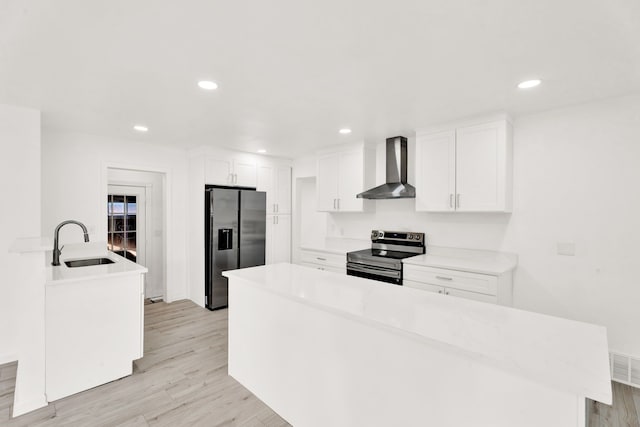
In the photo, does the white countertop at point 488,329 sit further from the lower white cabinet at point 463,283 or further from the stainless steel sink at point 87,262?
the stainless steel sink at point 87,262

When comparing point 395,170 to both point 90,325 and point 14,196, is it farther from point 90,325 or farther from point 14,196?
point 14,196

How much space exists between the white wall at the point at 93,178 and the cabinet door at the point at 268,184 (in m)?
1.17

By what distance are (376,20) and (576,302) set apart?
2889 mm

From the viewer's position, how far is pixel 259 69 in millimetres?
2039

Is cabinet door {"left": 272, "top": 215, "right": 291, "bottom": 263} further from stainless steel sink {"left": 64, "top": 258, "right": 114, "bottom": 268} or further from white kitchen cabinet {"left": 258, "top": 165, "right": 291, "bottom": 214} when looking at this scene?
stainless steel sink {"left": 64, "top": 258, "right": 114, "bottom": 268}

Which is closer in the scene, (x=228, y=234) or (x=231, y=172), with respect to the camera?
(x=228, y=234)

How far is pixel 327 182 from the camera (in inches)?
176

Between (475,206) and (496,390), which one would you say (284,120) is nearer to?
(475,206)

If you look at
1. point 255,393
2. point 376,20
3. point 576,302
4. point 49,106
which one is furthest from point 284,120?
point 576,302

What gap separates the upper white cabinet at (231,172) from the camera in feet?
14.4

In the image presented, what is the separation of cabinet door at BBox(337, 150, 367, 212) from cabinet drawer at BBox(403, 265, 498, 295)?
4.00 feet

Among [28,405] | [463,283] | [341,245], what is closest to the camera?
[28,405]

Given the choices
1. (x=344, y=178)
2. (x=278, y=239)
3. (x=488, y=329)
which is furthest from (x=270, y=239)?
(x=488, y=329)

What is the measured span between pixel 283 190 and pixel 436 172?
8.97 feet
